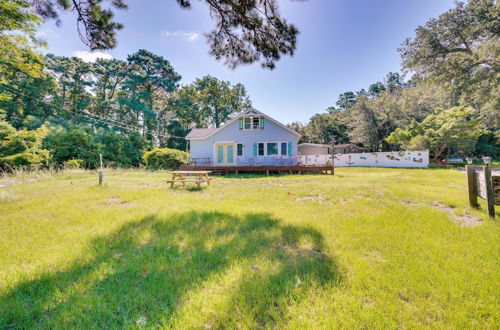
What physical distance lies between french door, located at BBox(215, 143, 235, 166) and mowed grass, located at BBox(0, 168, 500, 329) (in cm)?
1293

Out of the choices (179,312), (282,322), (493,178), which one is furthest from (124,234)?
(493,178)

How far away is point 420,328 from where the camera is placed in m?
1.54

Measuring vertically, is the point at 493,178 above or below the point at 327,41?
below

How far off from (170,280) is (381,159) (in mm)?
26098

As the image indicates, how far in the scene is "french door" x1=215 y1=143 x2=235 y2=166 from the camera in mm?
17422

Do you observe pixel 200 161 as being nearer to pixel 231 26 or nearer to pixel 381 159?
pixel 231 26

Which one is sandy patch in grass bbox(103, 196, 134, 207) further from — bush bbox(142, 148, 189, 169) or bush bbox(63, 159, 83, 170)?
bush bbox(63, 159, 83, 170)

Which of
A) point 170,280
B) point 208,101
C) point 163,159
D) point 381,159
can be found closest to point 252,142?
point 163,159

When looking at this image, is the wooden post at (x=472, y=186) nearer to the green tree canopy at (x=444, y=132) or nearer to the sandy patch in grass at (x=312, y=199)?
the sandy patch in grass at (x=312, y=199)

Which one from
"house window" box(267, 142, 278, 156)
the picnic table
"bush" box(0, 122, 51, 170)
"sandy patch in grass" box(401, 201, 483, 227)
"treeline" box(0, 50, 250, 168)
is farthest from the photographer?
"treeline" box(0, 50, 250, 168)

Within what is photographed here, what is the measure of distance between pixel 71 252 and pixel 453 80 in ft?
60.2

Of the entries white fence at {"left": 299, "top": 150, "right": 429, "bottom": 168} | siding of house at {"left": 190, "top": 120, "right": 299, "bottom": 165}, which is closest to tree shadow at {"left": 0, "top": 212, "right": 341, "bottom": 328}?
siding of house at {"left": 190, "top": 120, "right": 299, "bottom": 165}

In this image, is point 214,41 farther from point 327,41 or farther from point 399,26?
point 399,26

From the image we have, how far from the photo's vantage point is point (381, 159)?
22.5 meters
